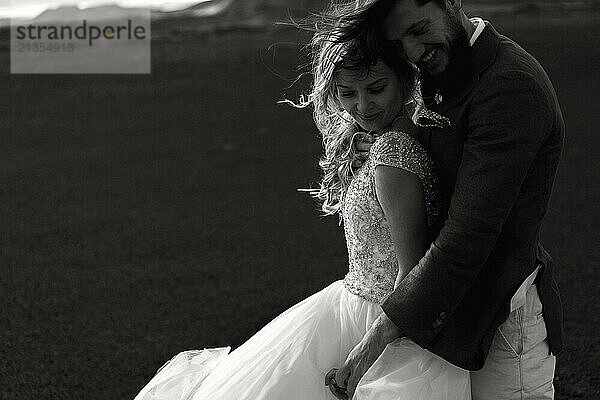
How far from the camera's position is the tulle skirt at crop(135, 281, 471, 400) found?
167cm

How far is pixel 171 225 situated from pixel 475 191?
10.8 feet

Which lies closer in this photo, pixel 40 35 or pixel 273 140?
pixel 273 140

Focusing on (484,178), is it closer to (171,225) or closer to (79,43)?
(171,225)

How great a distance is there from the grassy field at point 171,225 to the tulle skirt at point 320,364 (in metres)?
1.06

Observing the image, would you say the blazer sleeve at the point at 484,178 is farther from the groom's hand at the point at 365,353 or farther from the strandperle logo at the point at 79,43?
the strandperle logo at the point at 79,43

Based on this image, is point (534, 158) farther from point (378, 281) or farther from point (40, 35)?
point (40, 35)

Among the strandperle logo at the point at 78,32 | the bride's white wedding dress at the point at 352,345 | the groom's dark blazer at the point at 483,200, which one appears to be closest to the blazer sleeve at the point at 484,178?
the groom's dark blazer at the point at 483,200

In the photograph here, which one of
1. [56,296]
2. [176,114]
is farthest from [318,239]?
[176,114]

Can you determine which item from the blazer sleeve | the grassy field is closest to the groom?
the blazer sleeve

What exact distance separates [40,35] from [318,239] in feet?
18.8

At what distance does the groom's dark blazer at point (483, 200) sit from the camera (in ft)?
4.77

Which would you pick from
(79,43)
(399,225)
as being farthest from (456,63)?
(79,43)

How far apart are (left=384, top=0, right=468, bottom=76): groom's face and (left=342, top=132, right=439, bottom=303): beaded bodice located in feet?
0.50

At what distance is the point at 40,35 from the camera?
897 cm
